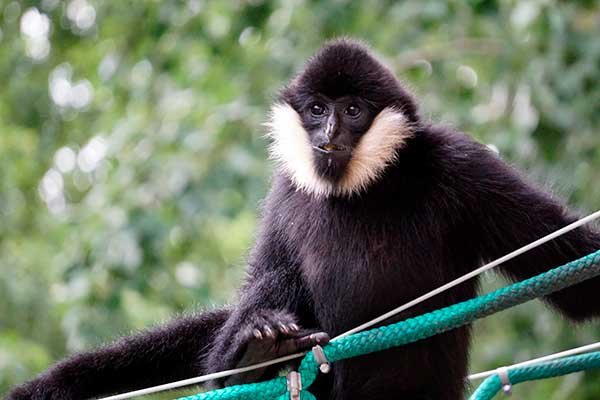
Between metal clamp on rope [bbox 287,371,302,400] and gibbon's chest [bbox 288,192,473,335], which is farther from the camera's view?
gibbon's chest [bbox 288,192,473,335]

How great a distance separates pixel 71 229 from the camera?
7.27 meters

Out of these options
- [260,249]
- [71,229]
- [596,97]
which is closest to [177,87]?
[71,229]

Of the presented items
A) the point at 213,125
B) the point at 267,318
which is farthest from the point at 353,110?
the point at 213,125

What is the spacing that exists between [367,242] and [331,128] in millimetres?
511

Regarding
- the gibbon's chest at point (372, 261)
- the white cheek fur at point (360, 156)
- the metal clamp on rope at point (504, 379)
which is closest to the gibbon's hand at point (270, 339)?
the gibbon's chest at point (372, 261)

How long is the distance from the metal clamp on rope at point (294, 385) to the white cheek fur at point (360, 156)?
37.1 inches

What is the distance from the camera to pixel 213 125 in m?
6.95

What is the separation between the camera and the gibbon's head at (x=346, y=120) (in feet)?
13.6

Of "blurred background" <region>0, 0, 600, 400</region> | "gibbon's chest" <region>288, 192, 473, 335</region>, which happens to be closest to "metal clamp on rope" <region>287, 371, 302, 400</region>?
"gibbon's chest" <region>288, 192, 473, 335</region>

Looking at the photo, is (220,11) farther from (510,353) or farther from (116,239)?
(510,353)

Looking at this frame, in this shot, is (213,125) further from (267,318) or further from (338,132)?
(267,318)

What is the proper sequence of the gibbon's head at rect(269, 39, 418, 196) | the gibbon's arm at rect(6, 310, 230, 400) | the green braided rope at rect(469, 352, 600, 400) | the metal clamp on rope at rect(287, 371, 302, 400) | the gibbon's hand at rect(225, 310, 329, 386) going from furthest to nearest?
the gibbon's arm at rect(6, 310, 230, 400) → the gibbon's head at rect(269, 39, 418, 196) → the green braided rope at rect(469, 352, 600, 400) → the gibbon's hand at rect(225, 310, 329, 386) → the metal clamp on rope at rect(287, 371, 302, 400)

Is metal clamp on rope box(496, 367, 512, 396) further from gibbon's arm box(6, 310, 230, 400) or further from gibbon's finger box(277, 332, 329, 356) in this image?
gibbon's arm box(6, 310, 230, 400)

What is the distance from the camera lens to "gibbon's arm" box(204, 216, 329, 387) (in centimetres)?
376
